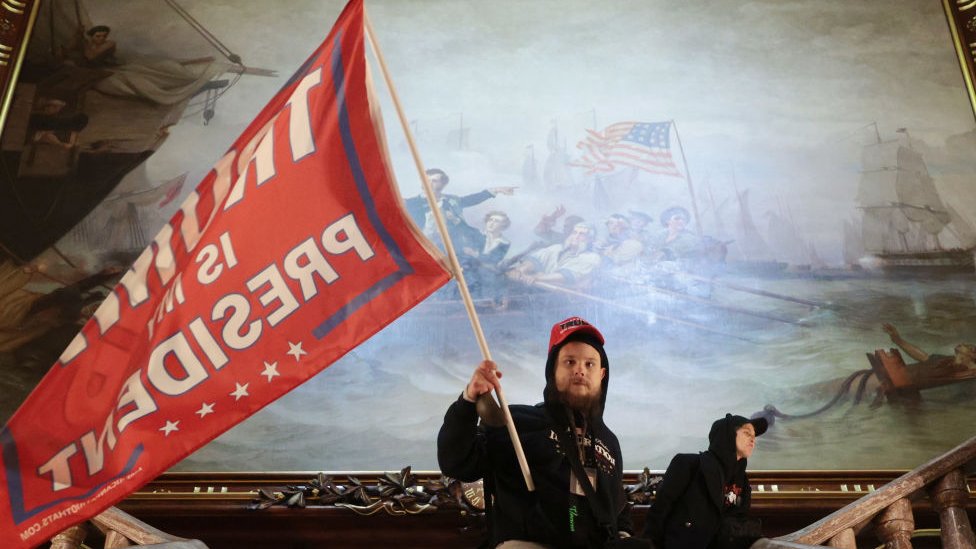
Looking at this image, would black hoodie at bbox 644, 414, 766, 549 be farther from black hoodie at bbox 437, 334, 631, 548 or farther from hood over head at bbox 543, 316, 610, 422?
hood over head at bbox 543, 316, 610, 422

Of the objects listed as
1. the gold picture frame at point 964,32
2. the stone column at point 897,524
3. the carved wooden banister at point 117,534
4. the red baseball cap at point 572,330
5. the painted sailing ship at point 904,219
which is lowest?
the stone column at point 897,524

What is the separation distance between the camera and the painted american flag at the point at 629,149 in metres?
6.71

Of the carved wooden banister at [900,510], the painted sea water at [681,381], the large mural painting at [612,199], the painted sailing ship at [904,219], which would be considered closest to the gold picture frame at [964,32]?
the large mural painting at [612,199]

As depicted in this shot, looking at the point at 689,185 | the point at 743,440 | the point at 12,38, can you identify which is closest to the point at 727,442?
the point at 743,440

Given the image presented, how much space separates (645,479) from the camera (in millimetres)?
5410

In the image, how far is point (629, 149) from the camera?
6.77 meters

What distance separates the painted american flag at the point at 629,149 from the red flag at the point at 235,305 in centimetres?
307

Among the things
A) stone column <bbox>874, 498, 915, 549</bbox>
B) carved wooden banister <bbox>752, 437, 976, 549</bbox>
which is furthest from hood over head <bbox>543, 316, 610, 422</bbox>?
stone column <bbox>874, 498, 915, 549</bbox>

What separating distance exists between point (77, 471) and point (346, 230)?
1216 millimetres

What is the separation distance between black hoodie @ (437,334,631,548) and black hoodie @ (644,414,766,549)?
0.44 m

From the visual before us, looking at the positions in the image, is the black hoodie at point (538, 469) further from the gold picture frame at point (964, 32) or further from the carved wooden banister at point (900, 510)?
the gold picture frame at point (964, 32)

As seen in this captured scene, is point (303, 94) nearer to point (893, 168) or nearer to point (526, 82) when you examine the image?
point (526, 82)

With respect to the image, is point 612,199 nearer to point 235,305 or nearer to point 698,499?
point 698,499

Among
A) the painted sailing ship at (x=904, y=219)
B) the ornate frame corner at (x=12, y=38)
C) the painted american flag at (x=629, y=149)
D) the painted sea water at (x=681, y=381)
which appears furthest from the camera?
the ornate frame corner at (x=12, y=38)
